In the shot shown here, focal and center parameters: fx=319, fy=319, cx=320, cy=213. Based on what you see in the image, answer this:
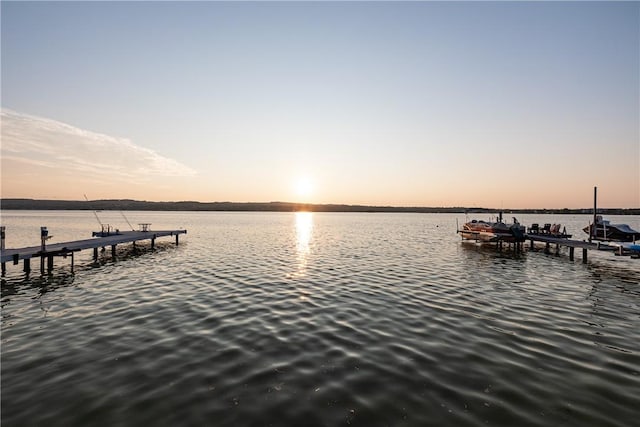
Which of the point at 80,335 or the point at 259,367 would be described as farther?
the point at 80,335

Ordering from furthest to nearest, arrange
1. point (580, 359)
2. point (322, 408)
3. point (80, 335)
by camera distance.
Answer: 1. point (80, 335)
2. point (580, 359)
3. point (322, 408)

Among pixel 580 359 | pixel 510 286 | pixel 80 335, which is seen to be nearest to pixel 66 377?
pixel 80 335

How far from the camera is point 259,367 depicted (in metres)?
8.34

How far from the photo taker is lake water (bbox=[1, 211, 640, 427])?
6523 millimetres

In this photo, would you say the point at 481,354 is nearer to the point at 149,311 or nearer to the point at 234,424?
the point at 234,424

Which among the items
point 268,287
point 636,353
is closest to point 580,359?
point 636,353

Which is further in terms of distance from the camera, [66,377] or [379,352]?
[379,352]

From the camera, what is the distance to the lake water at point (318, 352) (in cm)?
652

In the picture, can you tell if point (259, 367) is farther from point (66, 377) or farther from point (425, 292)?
point (425, 292)

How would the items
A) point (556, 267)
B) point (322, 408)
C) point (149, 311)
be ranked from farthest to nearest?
1. point (556, 267)
2. point (149, 311)
3. point (322, 408)

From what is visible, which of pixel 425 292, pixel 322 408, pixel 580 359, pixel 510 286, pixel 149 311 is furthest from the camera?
pixel 510 286

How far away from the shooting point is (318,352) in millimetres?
9312

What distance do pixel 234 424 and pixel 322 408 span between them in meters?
1.75

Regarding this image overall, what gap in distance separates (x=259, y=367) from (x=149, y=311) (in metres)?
7.24
